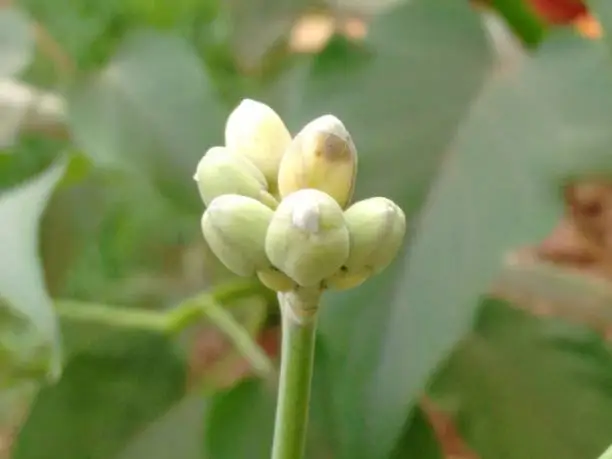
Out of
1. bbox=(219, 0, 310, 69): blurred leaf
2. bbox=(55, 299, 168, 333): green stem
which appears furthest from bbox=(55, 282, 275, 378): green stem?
bbox=(219, 0, 310, 69): blurred leaf

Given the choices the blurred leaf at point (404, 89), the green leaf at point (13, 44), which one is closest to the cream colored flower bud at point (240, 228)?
the blurred leaf at point (404, 89)

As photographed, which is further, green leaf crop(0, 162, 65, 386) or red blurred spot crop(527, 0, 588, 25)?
red blurred spot crop(527, 0, 588, 25)

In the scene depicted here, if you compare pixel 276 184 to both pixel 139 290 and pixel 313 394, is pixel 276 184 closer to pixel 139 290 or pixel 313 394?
pixel 313 394

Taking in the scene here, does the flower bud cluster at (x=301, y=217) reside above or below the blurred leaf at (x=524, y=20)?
above

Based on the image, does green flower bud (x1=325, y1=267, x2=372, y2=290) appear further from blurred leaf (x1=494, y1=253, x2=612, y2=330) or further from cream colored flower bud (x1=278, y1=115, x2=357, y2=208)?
blurred leaf (x1=494, y1=253, x2=612, y2=330)

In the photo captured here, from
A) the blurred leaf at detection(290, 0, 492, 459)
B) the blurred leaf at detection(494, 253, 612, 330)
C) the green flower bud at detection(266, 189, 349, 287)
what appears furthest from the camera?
the blurred leaf at detection(494, 253, 612, 330)

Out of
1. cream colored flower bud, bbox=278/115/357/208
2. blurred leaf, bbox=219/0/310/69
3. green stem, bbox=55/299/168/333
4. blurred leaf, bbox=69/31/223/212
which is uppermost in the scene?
cream colored flower bud, bbox=278/115/357/208

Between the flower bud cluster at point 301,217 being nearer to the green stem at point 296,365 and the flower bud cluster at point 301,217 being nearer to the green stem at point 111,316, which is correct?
the green stem at point 296,365
